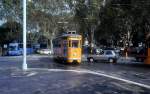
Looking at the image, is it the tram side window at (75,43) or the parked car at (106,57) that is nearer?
the tram side window at (75,43)

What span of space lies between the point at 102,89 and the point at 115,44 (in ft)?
230

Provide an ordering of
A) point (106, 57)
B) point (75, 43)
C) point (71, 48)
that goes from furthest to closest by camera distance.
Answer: point (106, 57) → point (75, 43) → point (71, 48)

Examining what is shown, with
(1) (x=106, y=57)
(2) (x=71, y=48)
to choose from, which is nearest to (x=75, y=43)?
(2) (x=71, y=48)

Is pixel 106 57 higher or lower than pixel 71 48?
lower

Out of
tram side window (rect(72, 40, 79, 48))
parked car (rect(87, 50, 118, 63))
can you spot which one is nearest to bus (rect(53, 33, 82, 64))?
tram side window (rect(72, 40, 79, 48))

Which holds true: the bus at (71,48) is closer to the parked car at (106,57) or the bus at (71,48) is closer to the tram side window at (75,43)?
the tram side window at (75,43)

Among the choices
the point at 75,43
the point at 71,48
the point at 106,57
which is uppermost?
the point at 75,43

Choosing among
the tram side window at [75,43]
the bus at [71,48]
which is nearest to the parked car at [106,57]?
the bus at [71,48]

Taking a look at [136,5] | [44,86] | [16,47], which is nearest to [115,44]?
[16,47]

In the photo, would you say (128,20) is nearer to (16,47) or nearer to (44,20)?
(44,20)

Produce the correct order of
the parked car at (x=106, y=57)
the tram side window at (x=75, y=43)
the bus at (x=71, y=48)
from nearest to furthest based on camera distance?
the bus at (x=71, y=48) → the tram side window at (x=75, y=43) → the parked car at (x=106, y=57)

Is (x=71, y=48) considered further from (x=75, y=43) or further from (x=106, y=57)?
(x=106, y=57)

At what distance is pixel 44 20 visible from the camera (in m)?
71.2

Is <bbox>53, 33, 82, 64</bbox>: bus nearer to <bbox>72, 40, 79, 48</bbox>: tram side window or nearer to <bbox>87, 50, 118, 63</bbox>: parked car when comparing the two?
<bbox>72, 40, 79, 48</bbox>: tram side window
